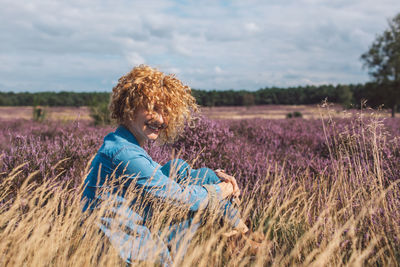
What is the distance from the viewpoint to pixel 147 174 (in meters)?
2.07

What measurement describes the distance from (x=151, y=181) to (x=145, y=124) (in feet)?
1.36

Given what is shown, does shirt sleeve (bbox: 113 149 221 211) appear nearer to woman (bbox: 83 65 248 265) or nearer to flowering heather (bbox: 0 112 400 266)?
woman (bbox: 83 65 248 265)

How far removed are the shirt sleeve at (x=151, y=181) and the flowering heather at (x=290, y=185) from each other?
30 centimetres

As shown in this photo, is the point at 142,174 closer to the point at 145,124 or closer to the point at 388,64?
the point at 145,124

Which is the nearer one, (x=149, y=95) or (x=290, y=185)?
(x=149, y=95)

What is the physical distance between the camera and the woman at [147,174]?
2.03 metres

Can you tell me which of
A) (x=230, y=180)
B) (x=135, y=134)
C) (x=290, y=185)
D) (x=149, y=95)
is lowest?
(x=290, y=185)

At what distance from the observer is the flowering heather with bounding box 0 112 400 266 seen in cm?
211

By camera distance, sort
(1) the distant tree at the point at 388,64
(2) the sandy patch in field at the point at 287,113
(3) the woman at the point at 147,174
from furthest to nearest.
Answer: (1) the distant tree at the point at 388,64 < (2) the sandy patch in field at the point at 287,113 < (3) the woman at the point at 147,174

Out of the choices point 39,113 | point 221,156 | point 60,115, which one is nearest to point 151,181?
point 221,156

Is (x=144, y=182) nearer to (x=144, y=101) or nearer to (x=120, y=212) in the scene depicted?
(x=120, y=212)

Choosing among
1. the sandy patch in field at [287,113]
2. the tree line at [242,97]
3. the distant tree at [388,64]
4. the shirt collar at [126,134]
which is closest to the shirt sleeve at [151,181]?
the shirt collar at [126,134]

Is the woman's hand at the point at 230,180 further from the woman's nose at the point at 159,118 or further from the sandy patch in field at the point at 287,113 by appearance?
the sandy patch in field at the point at 287,113

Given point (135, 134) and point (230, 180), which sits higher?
point (135, 134)
